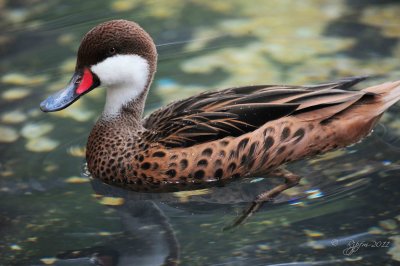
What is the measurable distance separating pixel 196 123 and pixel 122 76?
0.67m

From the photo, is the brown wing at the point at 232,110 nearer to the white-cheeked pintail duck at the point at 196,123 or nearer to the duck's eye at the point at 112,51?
the white-cheeked pintail duck at the point at 196,123

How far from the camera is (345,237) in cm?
550

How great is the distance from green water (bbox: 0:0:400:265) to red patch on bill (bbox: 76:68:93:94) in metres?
0.65

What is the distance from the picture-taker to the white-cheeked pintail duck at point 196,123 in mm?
6160

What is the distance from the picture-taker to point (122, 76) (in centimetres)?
638

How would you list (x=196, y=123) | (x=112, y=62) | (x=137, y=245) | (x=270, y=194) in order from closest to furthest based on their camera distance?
1. (x=137, y=245)
2. (x=270, y=194)
3. (x=196, y=123)
4. (x=112, y=62)

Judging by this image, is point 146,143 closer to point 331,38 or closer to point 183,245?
point 183,245

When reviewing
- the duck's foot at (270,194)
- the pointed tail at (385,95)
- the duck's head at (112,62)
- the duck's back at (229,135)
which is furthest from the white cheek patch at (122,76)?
the pointed tail at (385,95)

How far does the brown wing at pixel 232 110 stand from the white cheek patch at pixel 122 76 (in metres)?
0.28

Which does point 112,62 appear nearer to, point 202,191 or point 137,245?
point 202,191

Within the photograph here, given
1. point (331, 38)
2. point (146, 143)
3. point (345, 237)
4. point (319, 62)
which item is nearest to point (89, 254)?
point (146, 143)

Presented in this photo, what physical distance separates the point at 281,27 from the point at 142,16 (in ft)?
5.03

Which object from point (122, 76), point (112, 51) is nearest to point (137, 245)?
point (122, 76)

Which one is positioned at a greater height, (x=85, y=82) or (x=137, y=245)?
(x=85, y=82)
